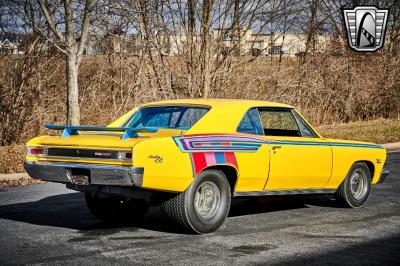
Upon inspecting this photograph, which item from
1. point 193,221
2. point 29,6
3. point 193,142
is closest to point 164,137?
point 193,142

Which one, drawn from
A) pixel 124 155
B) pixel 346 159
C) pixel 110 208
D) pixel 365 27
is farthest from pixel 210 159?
pixel 365 27

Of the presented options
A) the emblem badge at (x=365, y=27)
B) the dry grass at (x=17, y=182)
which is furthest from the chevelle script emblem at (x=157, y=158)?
the emblem badge at (x=365, y=27)

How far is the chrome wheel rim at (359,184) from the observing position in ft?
32.2

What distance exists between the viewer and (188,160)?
7277mm

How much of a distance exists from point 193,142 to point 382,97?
72.8 ft

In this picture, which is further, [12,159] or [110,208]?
[12,159]

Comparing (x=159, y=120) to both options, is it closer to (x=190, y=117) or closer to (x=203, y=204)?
(x=190, y=117)

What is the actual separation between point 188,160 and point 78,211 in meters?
2.53

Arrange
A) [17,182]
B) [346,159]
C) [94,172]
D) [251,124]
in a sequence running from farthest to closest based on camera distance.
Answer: [17,182]
[346,159]
[251,124]
[94,172]

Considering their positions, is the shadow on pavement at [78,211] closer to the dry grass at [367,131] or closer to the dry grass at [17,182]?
the dry grass at [17,182]

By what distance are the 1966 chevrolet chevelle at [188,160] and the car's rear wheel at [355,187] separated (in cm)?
30

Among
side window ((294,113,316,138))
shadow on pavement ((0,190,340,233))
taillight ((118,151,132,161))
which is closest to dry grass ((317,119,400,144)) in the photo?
shadow on pavement ((0,190,340,233))

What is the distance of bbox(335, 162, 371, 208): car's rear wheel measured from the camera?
960 cm

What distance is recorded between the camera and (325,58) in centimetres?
2577
